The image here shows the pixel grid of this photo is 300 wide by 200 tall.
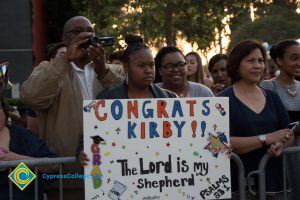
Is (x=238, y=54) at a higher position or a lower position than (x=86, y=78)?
higher

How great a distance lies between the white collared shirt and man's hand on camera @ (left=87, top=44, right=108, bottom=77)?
0.13m

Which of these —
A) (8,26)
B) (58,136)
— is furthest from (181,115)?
(8,26)

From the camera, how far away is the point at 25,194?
15.0 feet

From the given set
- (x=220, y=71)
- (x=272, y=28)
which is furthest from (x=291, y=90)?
(x=272, y=28)

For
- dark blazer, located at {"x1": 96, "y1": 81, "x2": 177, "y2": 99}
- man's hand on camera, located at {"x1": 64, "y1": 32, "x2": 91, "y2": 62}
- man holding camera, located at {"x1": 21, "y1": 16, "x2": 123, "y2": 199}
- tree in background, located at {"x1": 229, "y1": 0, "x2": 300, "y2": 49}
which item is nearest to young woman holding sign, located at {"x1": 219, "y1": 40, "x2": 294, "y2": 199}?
dark blazer, located at {"x1": 96, "y1": 81, "x2": 177, "y2": 99}

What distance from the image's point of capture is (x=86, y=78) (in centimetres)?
480

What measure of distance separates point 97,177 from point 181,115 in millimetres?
745

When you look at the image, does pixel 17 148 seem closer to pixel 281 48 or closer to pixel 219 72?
pixel 281 48

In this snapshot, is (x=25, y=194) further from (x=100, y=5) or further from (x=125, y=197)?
(x=100, y=5)

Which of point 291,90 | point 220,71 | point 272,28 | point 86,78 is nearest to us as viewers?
point 86,78

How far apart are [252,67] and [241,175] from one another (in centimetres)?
85

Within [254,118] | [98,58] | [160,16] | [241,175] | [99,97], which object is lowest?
[241,175]

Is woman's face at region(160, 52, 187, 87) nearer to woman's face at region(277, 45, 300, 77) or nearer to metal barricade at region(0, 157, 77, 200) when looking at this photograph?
woman's face at region(277, 45, 300, 77)

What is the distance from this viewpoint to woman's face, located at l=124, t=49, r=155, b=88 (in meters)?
4.58
